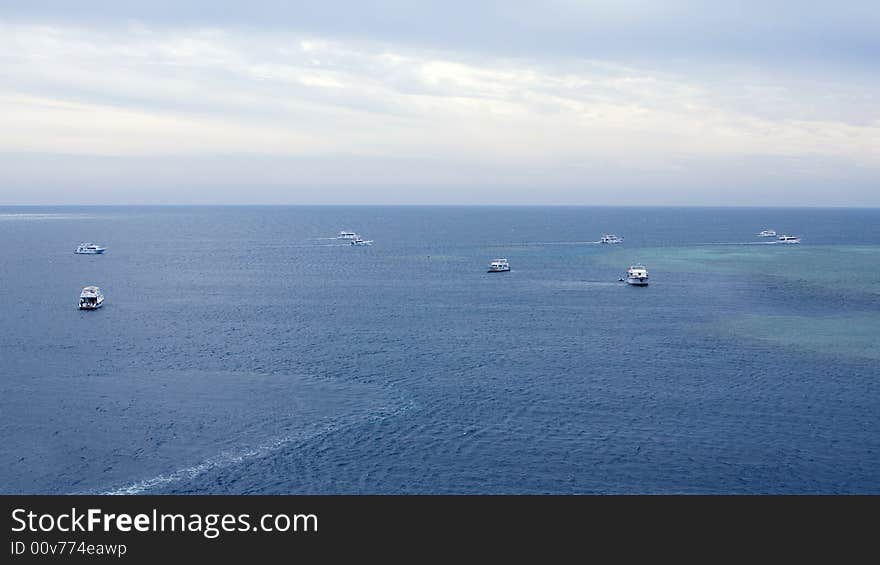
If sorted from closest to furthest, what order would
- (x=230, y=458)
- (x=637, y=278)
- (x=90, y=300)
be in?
(x=230, y=458) < (x=90, y=300) < (x=637, y=278)

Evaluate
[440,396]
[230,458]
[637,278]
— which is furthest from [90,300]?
[637,278]

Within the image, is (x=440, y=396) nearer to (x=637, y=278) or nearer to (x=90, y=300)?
(x=90, y=300)

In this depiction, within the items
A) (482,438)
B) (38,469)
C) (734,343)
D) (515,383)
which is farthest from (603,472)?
(734,343)

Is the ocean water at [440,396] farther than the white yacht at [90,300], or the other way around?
the white yacht at [90,300]

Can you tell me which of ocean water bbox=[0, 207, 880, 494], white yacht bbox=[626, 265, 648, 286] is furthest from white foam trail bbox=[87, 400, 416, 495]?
white yacht bbox=[626, 265, 648, 286]

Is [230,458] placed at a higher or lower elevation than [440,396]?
lower

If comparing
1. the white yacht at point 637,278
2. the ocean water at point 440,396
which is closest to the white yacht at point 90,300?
the ocean water at point 440,396

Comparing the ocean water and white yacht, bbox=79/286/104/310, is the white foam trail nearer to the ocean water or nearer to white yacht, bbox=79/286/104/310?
the ocean water

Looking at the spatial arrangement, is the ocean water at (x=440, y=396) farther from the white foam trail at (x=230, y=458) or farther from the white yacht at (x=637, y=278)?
the white yacht at (x=637, y=278)

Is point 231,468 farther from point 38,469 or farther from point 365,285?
point 365,285
